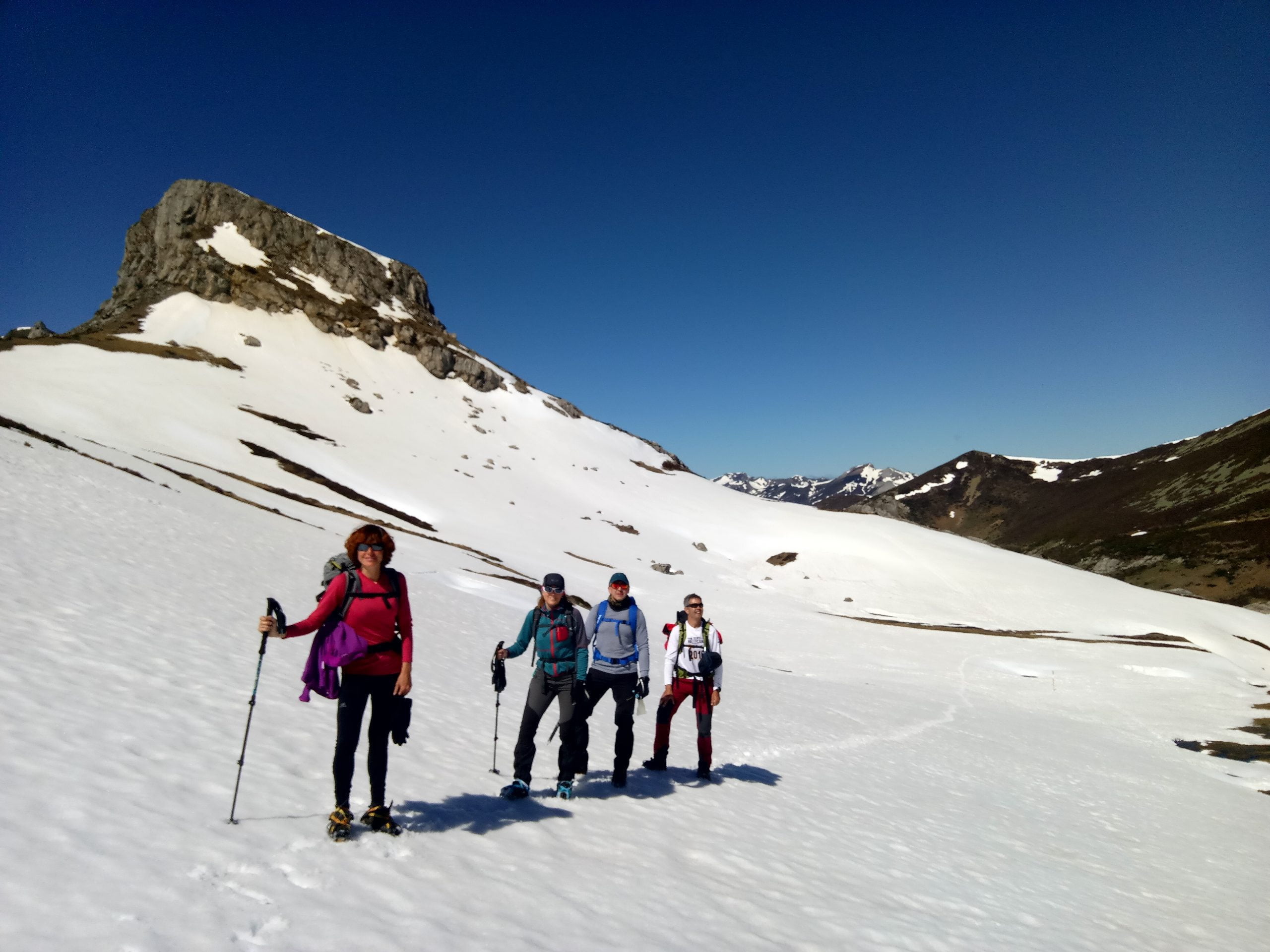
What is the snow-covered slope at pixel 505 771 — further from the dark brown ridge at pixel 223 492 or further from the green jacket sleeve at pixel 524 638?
the green jacket sleeve at pixel 524 638

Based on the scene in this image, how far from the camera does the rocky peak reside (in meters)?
76.3

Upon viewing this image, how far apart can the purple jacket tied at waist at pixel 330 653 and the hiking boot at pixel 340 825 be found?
3.51ft

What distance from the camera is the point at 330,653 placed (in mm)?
5727

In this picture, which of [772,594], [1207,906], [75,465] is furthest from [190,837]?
[772,594]

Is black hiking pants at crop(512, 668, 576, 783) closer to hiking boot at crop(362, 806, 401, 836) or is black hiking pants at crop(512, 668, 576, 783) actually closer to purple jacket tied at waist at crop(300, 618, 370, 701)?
hiking boot at crop(362, 806, 401, 836)

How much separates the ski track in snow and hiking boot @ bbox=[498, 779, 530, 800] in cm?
27

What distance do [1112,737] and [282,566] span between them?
92.9ft

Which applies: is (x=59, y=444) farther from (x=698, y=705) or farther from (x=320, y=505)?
(x=698, y=705)

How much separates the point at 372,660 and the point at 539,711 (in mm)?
2790

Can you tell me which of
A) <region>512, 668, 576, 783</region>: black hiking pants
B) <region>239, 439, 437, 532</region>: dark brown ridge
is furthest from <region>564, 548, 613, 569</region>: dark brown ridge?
<region>512, 668, 576, 783</region>: black hiking pants

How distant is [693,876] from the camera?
7.01 metres

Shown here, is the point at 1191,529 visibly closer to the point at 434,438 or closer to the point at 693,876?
the point at 434,438

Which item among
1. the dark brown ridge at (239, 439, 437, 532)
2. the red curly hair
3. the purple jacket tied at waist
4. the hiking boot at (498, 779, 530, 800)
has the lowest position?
the hiking boot at (498, 779, 530, 800)

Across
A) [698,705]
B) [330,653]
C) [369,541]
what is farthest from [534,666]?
[698,705]
